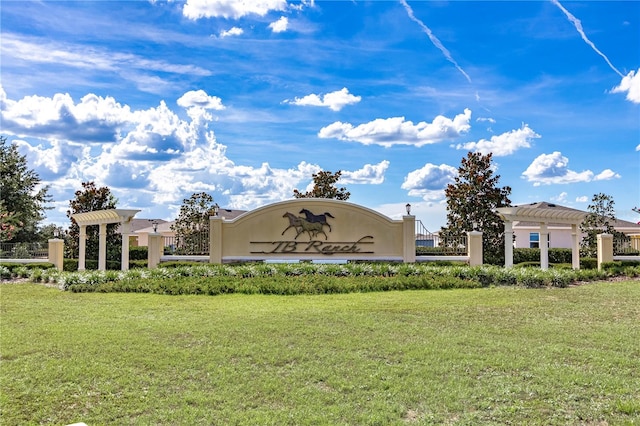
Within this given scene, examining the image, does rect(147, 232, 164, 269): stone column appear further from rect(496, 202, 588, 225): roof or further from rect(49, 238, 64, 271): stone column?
rect(496, 202, 588, 225): roof

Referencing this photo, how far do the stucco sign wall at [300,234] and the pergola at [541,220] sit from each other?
142 inches

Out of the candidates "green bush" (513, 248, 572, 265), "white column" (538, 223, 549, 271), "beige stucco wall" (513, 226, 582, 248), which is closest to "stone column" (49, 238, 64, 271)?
"white column" (538, 223, 549, 271)

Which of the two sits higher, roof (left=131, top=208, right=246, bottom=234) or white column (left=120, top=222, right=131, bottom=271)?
roof (left=131, top=208, right=246, bottom=234)

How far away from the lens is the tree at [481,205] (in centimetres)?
2253

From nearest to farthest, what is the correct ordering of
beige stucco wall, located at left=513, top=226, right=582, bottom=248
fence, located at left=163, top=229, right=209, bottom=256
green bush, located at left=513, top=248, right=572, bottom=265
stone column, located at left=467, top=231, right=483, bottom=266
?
stone column, located at left=467, top=231, right=483, bottom=266
fence, located at left=163, top=229, right=209, bottom=256
green bush, located at left=513, top=248, right=572, bottom=265
beige stucco wall, located at left=513, top=226, right=582, bottom=248

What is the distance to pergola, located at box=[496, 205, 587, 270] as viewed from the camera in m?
17.2

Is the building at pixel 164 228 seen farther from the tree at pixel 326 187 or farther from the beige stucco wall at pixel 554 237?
the beige stucco wall at pixel 554 237

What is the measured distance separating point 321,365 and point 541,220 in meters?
14.9

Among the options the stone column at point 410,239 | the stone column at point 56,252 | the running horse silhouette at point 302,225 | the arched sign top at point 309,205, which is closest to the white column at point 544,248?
the stone column at point 410,239

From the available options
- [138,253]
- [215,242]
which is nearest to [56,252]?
[138,253]

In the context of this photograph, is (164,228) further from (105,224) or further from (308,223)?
(308,223)

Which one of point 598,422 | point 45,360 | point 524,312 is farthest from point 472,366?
point 45,360

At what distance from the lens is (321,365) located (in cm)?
542

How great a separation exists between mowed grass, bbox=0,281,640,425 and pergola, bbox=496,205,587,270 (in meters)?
8.35
